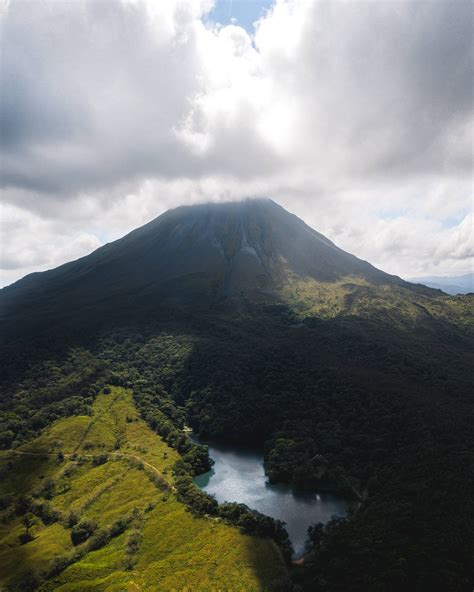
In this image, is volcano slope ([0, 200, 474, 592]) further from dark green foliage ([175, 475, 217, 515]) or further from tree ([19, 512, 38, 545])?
tree ([19, 512, 38, 545])

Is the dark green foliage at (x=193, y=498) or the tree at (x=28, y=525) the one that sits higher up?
the dark green foliage at (x=193, y=498)

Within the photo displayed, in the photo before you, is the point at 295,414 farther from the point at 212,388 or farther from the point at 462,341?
the point at 462,341

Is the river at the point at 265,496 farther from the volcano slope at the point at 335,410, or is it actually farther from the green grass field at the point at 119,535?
the green grass field at the point at 119,535

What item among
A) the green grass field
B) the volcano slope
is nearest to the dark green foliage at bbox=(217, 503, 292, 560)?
the green grass field

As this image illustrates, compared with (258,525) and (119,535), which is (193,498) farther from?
(258,525)

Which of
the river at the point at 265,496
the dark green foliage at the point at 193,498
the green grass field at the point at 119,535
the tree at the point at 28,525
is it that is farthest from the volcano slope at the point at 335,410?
the tree at the point at 28,525

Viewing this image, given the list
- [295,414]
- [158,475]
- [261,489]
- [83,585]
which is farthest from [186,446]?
[83,585]
